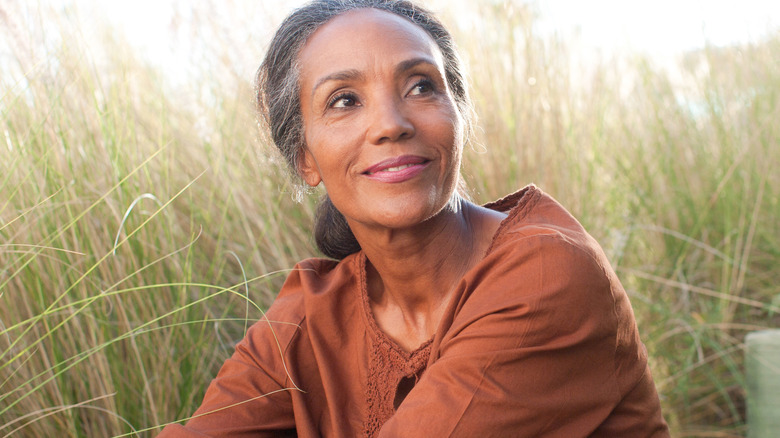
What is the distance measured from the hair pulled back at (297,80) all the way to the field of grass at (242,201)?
0.31 meters

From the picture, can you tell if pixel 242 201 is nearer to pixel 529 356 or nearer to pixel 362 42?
pixel 362 42

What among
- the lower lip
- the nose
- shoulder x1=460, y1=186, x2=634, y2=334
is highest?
the nose

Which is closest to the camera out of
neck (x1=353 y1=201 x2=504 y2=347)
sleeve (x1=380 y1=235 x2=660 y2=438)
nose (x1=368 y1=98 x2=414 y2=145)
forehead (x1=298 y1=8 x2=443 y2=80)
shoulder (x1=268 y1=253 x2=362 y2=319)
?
sleeve (x1=380 y1=235 x2=660 y2=438)

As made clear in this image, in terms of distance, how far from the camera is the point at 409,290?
2010 mm

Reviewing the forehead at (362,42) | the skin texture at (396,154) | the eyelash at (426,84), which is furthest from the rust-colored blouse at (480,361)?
the forehead at (362,42)

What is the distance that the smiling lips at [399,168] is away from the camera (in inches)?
68.6

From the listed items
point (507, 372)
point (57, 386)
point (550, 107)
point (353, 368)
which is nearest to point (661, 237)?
point (550, 107)

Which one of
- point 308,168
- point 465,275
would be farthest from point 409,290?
point 308,168

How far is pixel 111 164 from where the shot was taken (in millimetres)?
2402

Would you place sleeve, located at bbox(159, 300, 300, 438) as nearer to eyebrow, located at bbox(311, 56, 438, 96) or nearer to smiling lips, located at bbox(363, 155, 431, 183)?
smiling lips, located at bbox(363, 155, 431, 183)

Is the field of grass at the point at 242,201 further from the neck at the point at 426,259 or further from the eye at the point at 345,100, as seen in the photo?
the eye at the point at 345,100

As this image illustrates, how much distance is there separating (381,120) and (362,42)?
0.22m

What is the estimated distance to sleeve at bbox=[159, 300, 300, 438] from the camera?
1913mm

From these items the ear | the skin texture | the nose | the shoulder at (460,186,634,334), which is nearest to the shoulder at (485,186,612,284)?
the shoulder at (460,186,634,334)
